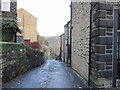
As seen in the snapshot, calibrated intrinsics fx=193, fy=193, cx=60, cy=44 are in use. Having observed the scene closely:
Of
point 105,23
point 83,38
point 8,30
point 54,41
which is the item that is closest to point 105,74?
point 105,23

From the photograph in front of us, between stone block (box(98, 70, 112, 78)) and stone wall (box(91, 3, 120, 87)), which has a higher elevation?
stone wall (box(91, 3, 120, 87))

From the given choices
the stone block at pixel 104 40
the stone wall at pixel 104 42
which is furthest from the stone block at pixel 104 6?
the stone block at pixel 104 40

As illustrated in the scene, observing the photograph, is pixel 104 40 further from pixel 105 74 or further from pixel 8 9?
pixel 8 9

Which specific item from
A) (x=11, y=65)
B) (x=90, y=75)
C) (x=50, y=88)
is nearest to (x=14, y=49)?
(x=11, y=65)

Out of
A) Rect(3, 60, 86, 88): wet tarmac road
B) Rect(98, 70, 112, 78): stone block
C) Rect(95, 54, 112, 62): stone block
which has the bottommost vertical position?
Rect(3, 60, 86, 88): wet tarmac road

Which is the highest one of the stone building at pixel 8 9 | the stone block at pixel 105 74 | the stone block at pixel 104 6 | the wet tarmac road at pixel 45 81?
the stone building at pixel 8 9

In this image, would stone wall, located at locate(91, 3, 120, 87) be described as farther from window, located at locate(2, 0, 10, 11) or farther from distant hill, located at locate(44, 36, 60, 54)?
Answer: distant hill, located at locate(44, 36, 60, 54)

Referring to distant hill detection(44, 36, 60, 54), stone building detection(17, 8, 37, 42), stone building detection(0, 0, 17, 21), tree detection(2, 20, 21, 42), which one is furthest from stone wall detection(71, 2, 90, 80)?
distant hill detection(44, 36, 60, 54)

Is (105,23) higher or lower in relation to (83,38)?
higher

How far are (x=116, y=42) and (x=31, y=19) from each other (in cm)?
3365

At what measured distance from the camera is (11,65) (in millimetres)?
9883

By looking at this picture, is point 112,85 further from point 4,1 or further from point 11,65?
point 4,1

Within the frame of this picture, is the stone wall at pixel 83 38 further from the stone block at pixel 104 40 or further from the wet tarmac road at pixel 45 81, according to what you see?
the stone block at pixel 104 40

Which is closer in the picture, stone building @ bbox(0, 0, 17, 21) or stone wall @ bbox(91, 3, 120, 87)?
stone wall @ bbox(91, 3, 120, 87)
